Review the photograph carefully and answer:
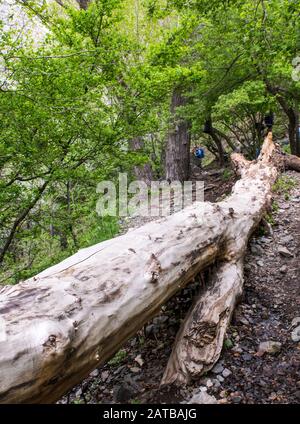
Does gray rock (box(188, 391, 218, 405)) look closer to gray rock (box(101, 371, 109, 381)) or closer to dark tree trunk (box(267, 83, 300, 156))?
gray rock (box(101, 371, 109, 381))

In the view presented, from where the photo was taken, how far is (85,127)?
454 centimetres

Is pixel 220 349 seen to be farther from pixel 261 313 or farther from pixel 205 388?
pixel 261 313

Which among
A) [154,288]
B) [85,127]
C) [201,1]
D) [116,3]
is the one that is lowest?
[154,288]

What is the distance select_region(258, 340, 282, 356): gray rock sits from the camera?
2.45m

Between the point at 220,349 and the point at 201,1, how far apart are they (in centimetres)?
347

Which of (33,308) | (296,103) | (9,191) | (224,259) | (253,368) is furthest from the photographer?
(296,103)

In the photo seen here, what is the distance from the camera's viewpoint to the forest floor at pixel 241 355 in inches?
85.0

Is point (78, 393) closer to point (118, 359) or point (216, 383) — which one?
point (118, 359)

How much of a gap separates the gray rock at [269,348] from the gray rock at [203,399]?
0.58 meters

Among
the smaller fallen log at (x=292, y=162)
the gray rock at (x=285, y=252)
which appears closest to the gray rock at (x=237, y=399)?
the gray rock at (x=285, y=252)

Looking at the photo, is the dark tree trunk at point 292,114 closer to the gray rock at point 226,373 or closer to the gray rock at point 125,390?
the gray rock at point 226,373

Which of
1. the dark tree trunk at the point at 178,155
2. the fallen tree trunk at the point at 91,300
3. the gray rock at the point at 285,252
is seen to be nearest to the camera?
the fallen tree trunk at the point at 91,300

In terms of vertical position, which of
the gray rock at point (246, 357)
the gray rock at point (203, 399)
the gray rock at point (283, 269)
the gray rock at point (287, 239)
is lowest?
the gray rock at point (203, 399)
